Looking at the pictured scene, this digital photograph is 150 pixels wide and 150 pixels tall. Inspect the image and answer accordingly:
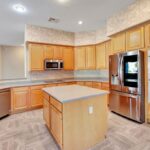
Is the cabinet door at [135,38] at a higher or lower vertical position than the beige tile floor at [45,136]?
higher

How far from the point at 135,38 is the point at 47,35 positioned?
3.14 metres

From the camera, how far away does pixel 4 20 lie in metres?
4.20

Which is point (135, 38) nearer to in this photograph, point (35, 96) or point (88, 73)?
point (88, 73)

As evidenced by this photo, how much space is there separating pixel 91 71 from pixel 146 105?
314 cm

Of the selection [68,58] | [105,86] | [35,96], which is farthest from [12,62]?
[105,86]

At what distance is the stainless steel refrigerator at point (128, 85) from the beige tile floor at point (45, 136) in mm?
298

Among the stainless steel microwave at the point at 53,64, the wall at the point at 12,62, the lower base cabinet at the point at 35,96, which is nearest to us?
the lower base cabinet at the point at 35,96

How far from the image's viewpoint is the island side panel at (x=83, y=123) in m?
1.93

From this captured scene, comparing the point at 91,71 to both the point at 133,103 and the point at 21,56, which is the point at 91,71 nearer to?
the point at 133,103

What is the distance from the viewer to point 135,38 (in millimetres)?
3295

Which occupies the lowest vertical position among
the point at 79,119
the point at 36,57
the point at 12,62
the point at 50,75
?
the point at 79,119

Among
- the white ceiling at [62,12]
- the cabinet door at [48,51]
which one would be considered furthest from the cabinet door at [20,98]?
the white ceiling at [62,12]

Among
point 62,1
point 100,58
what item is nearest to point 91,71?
point 100,58

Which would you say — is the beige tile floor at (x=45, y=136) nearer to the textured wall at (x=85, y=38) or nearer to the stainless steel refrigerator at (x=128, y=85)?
the stainless steel refrigerator at (x=128, y=85)
